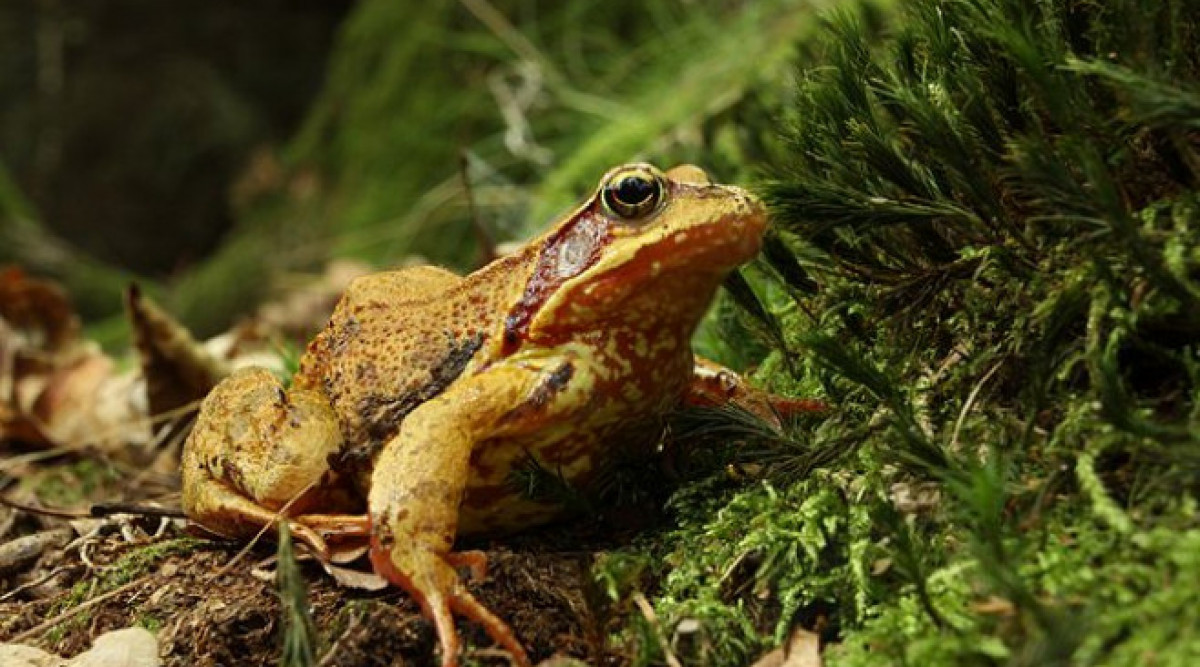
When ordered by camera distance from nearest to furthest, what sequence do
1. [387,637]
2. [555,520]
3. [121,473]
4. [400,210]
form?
[387,637] < [555,520] < [121,473] < [400,210]

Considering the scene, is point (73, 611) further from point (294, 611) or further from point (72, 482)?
point (72, 482)

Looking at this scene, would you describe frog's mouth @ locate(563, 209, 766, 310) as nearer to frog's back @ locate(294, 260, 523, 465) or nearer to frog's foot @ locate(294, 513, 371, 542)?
frog's back @ locate(294, 260, 523, 465)

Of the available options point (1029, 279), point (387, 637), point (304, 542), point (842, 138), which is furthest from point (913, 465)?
point (304, 542)

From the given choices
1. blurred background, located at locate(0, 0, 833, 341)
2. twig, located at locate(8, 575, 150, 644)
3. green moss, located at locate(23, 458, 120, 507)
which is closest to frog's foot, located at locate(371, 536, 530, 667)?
twig, located at locate(8, 575, 150, 644)

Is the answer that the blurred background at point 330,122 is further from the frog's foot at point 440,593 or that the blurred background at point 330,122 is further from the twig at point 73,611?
the twig at point 73,611

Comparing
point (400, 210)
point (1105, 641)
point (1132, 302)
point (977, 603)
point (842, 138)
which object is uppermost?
point (400, 210)

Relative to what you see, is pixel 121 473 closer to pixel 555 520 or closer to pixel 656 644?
pixel 555 520
